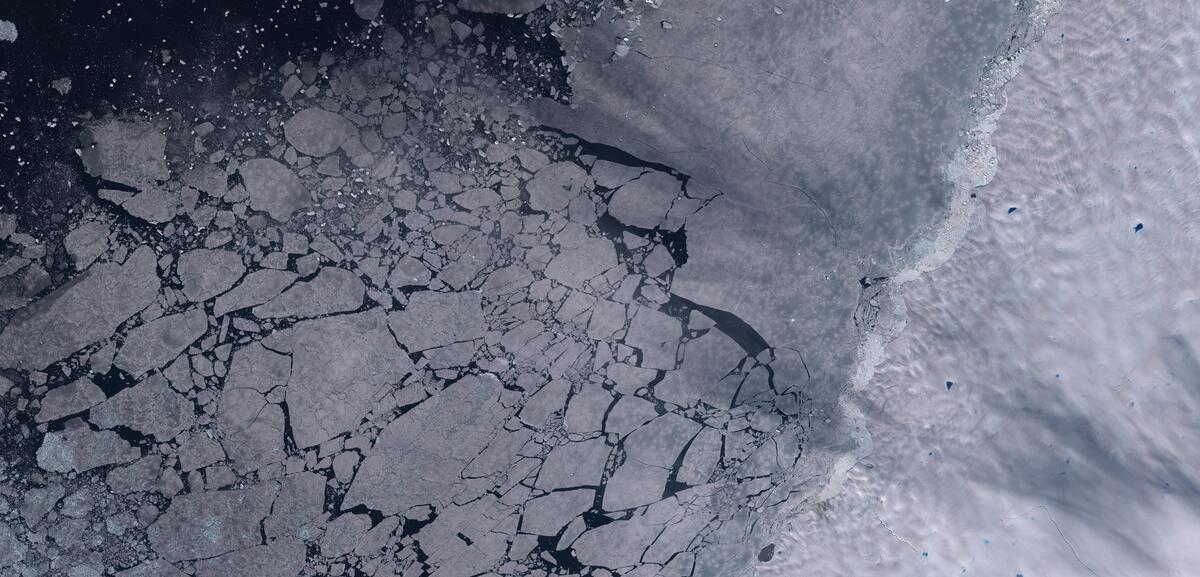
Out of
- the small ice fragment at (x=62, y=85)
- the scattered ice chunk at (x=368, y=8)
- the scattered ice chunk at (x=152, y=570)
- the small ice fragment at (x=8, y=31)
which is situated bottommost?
the scattered ice chunk at (x=152, y=570)

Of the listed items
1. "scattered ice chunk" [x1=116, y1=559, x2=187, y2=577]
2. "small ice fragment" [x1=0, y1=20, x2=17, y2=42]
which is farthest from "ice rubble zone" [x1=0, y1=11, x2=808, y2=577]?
"small ice fragment" [x1=0, y1=20, x2=17, y2=42]

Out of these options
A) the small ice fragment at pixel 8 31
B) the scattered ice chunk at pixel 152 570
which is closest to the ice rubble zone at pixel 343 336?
the scattered ice chunk at pixel 152 570

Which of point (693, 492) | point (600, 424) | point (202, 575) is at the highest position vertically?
point (600, 424)

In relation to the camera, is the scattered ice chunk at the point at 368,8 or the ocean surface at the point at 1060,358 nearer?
the scattered ice chunk at the point at 368,8

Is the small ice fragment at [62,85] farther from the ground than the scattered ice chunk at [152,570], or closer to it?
farther from the ground

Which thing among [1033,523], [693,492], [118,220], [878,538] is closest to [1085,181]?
[1033,523]

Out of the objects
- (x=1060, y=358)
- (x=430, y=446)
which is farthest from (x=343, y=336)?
(x=1060, y=358)

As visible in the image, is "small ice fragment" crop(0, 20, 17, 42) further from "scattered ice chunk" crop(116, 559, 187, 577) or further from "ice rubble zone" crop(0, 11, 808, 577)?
"scattered ice chunk" crop(116, 559, 187, 577)

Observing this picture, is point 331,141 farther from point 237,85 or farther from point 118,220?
point 118,220

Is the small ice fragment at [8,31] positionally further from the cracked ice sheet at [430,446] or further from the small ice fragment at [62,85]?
the cracked ice sheet at [430,446]
